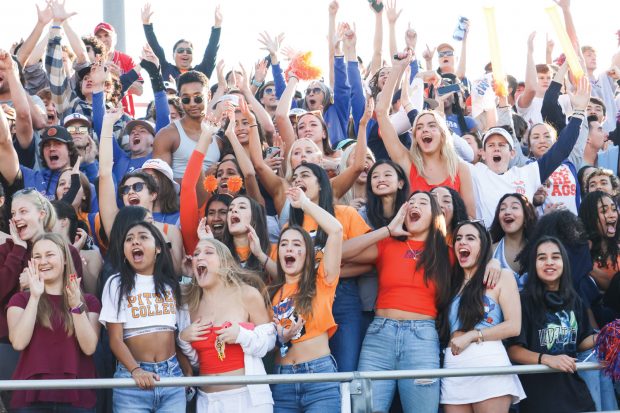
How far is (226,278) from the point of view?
21.3 feet

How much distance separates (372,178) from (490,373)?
69.3 inches

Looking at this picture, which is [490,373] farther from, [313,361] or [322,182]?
[322,182]

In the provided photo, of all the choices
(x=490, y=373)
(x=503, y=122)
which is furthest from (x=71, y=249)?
(x=503, y=122)

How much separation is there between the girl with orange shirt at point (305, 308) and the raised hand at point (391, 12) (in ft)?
14.2

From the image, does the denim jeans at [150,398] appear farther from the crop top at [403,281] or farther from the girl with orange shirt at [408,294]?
the crop top at [403,281]

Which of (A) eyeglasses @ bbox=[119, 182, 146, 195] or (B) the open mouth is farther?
(A) eyeglasses @ bbox=[119, 182, 146, 195]

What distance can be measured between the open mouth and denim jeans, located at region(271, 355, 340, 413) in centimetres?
107

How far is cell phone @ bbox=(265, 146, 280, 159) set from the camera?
857 cm

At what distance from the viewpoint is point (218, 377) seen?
5730 mm

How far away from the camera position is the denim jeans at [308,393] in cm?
613

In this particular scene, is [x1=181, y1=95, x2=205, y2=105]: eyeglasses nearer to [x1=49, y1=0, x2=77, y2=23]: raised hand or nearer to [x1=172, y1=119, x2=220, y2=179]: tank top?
[x1=172, y1=119, x2=220, y2=179]: tank top

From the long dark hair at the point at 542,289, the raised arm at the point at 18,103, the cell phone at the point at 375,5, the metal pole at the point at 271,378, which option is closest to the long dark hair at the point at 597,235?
the long dark hair at the point at 542,289

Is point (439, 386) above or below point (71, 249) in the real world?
below

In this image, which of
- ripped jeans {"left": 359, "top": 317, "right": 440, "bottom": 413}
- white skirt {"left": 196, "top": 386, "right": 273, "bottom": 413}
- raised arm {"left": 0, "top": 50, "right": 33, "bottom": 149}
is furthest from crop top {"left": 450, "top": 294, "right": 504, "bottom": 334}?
raised arm {"left": 0, "top": 50, "right": 33, "bottom": 149}
